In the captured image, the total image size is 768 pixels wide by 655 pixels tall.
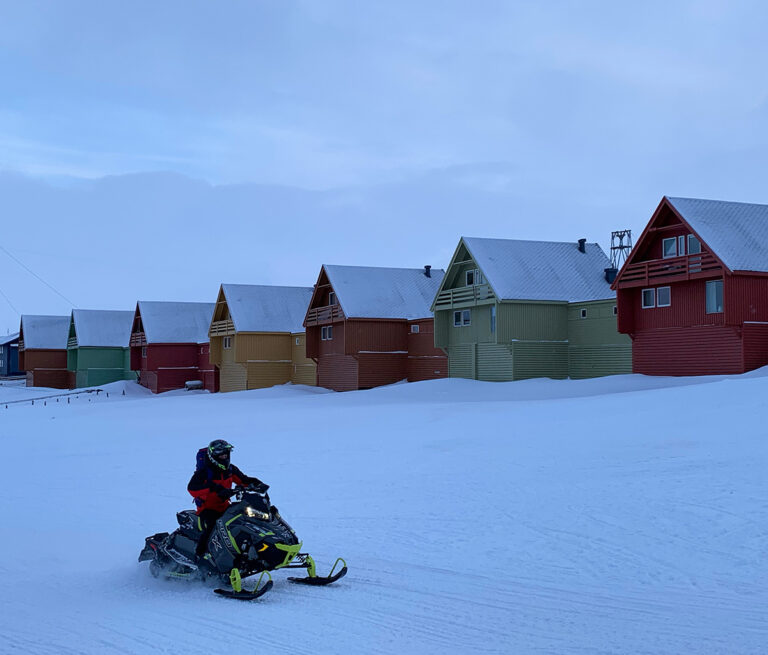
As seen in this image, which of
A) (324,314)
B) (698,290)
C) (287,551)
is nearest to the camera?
(287,551)

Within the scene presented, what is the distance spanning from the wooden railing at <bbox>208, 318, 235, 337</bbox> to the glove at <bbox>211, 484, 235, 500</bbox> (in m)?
48.1

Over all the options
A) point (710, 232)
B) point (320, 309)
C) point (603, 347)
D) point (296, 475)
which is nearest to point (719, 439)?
point (296, 475)

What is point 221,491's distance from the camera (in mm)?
9328

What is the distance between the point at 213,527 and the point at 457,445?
420 inches

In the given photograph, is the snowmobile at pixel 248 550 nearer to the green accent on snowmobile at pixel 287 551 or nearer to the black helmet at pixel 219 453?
the green accent on snowmobile at pixel 287 551

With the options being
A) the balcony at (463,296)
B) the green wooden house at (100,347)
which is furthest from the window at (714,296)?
the green wooden house at (100,347)

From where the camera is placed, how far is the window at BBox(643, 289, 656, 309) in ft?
112

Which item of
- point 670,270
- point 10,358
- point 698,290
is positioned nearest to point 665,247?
point 670,270

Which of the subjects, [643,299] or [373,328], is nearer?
[643,299]

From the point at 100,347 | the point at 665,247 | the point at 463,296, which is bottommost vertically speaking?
the point at 100,347

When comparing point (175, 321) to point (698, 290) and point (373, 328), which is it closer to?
point (373, 328)

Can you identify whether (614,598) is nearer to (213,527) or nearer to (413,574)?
(413,574)

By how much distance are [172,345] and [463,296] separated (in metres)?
33.2

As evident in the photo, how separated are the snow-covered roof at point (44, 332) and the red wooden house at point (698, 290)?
6516cm
